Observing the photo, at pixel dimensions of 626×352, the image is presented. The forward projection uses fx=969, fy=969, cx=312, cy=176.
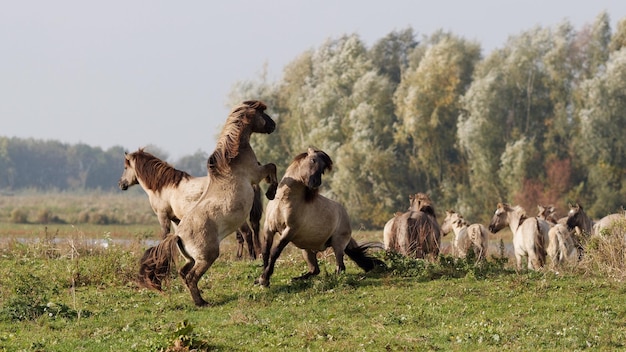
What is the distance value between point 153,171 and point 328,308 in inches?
213

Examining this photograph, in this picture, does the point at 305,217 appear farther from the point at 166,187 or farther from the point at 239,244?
the point at 239,244

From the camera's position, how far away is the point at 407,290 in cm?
1360

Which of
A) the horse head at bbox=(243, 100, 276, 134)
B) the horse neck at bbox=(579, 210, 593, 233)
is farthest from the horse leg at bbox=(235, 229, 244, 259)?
the horse neck at bbox=(579, 210, 593, 233)

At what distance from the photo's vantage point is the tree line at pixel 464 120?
49.6m

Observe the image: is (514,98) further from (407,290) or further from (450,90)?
(407,290)

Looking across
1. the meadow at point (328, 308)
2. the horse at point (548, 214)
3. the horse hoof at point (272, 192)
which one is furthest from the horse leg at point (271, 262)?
the horse at point (548, 214)

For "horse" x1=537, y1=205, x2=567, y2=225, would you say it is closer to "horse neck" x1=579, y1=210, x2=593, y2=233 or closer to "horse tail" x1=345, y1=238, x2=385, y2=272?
"horse neck" x1=579, y1=210, x2=593, y2=233

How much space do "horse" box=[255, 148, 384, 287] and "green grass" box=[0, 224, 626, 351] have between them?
0.50 m

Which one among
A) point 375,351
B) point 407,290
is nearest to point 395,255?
point 407,290

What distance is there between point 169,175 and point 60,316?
4282 millimetres

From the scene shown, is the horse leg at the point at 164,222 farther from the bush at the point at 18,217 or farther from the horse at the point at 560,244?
the bush at the point at 18,217

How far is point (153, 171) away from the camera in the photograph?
16.9 meters

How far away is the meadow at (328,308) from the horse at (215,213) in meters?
0.48

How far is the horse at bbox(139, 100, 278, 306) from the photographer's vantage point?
13.4 metres
